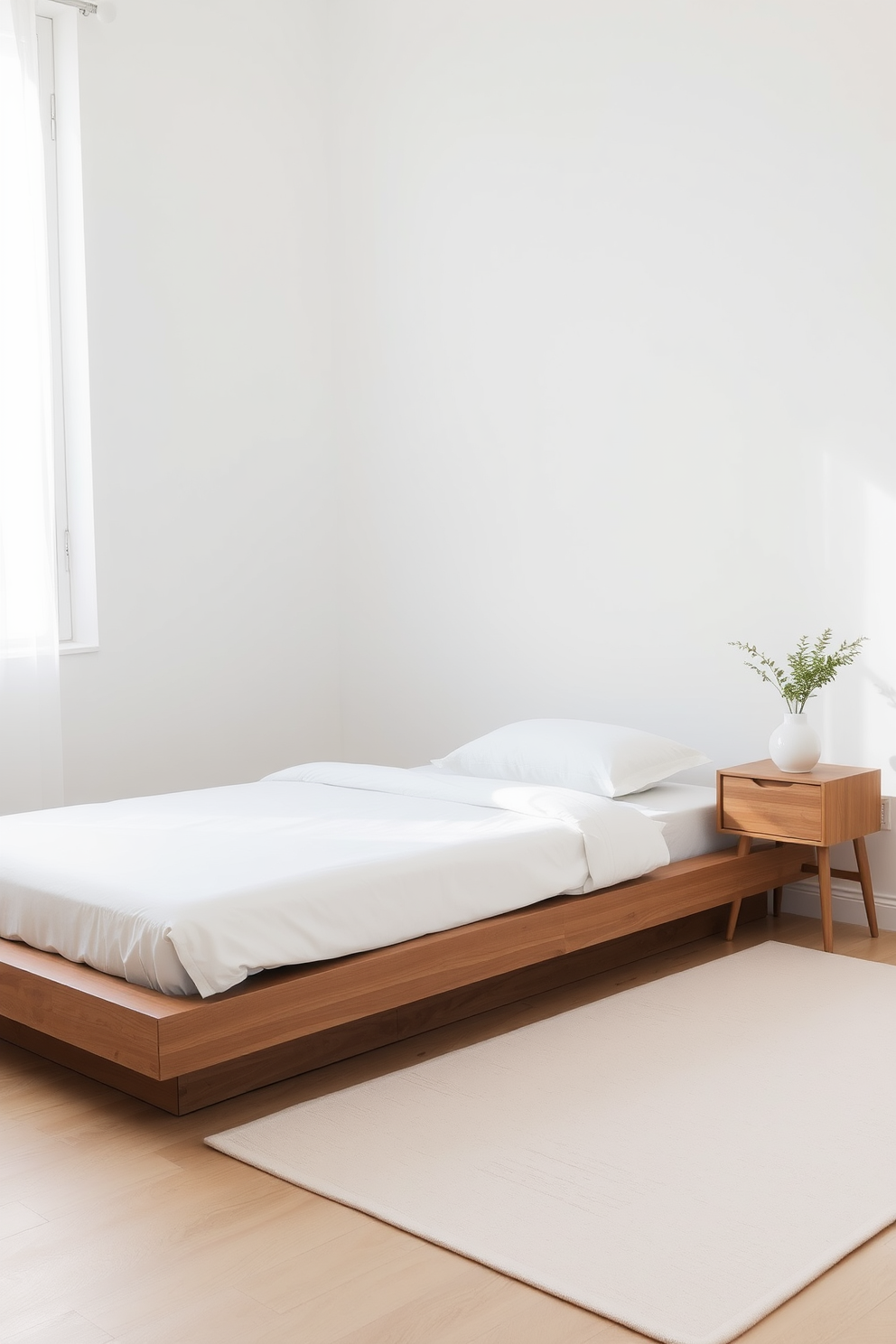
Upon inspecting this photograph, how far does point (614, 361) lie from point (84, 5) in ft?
7.03

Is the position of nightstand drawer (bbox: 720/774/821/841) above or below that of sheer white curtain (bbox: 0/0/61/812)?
below

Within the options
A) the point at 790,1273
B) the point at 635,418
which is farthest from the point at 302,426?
the point at 790,1273

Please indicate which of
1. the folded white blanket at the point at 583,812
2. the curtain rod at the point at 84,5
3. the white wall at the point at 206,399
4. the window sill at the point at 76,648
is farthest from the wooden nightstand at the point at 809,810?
the curtain rod at the point at 84,5

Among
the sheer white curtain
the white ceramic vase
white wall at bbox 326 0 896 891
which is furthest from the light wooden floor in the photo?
white wall at bbox 326 0 896 891

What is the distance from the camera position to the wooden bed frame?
229 cm

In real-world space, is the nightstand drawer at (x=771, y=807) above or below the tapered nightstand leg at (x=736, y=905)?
above

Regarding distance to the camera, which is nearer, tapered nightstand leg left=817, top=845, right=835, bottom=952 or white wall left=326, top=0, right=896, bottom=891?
tapered nightstand leg left=817, top=845, right=835, bottom=952

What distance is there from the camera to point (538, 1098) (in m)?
2.49

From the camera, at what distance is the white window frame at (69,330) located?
4.30 metres

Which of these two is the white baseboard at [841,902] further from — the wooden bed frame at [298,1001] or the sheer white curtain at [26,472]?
the sheer white curtain at [26,472]

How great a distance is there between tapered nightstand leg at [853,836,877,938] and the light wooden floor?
1.47 m

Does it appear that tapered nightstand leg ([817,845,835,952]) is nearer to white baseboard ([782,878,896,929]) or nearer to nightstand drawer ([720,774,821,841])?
nightstand drawer ([720,774,821,841])

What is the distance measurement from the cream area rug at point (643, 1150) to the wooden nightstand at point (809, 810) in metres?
0.50

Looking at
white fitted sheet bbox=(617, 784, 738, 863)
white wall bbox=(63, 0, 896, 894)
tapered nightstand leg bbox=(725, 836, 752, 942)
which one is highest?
white wall bbox=(63, 0, 896, 894)
